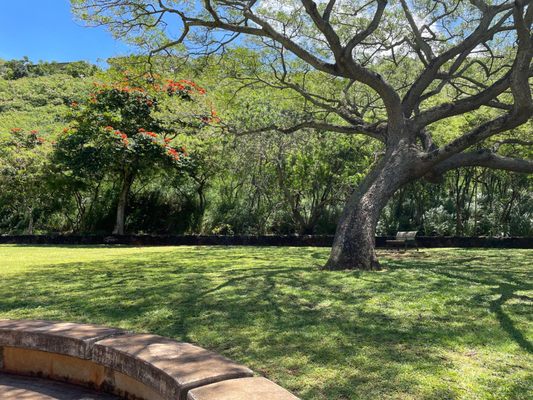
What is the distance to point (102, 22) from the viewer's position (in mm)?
9570

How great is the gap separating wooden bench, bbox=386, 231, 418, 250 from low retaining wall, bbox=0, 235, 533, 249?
142 centimetres

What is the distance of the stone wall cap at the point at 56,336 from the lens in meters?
3.07

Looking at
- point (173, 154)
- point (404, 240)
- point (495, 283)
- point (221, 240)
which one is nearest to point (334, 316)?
point (495, 283)

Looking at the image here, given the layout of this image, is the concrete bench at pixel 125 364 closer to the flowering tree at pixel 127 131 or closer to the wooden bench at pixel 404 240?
the wooden bench at pixel 404 240

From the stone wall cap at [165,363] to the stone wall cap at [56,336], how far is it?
0.11 meters

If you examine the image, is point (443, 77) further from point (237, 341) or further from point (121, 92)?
point (121, 92)

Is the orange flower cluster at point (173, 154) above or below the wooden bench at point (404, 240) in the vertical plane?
above

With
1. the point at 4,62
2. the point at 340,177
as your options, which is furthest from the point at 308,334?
the point at 4,62

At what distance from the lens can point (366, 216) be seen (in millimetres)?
8930

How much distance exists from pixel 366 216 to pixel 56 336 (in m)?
6.67

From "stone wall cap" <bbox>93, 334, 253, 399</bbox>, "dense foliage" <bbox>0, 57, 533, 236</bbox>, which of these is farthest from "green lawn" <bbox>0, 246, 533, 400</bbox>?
"dense foliage" <bbox>0, 57, 533, 236</bbox>

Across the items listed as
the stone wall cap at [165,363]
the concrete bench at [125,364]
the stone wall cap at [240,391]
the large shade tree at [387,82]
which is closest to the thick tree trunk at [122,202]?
the large shade tree at [387,82]

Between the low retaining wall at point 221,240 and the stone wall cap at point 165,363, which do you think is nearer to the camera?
the stone wall cap at point 165,363

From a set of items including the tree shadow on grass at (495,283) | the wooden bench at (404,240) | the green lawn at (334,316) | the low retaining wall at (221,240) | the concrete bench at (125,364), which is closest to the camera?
the concrete bench at (125,364)
